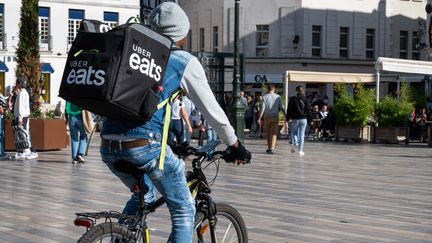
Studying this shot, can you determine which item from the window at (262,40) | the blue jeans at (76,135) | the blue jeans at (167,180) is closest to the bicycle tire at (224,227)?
the blue jeans at (167,180)

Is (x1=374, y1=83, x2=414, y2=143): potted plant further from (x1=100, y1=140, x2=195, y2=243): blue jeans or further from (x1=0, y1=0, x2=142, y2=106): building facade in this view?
(x1=0, y1=0, x2=142, y2=106): building facade

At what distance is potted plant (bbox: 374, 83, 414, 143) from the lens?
28062 millimetres

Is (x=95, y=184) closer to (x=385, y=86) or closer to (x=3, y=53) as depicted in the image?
(x=3, y=53)

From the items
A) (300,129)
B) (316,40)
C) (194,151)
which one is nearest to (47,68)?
(316,40)

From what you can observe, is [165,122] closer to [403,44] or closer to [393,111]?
[393,111]

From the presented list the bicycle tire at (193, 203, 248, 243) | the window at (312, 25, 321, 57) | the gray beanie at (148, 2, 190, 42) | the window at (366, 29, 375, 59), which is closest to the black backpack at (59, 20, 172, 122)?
the gray beanie at (148, 2, 190, 42)

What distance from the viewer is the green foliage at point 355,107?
28594 mm

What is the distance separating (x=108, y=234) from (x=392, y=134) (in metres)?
24.2

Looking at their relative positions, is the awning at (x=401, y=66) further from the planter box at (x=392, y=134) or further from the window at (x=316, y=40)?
the window at (x=316, y=40)

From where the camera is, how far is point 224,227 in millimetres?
5754

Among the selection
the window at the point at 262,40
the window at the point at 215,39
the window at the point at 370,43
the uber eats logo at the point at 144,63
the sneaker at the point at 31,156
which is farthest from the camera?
the window at the point at 370,43

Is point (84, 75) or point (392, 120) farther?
point (392, 120)

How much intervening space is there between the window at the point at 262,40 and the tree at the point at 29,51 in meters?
29.9

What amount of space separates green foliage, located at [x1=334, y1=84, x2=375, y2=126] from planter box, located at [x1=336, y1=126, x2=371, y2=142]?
0.14 m
